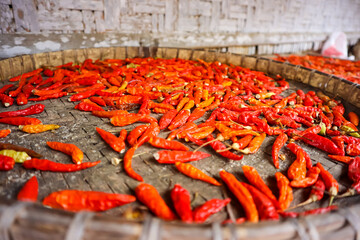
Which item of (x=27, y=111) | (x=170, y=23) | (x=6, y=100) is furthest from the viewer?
(x=170, y=23)

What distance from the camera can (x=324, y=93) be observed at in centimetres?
324

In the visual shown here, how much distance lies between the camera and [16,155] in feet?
5.28

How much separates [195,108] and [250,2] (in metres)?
5.49

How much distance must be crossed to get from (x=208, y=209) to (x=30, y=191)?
3.66 ft

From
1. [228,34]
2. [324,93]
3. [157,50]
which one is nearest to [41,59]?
[157,50]

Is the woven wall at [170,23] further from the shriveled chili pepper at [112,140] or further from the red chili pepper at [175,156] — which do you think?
the red chili pepper at [175,156]

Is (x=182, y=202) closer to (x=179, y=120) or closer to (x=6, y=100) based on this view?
(x=179, y=120)

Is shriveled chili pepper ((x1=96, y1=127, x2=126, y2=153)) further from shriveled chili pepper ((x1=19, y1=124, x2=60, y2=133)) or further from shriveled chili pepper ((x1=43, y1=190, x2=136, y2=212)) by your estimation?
shriveled chili pepper ((x1=43, y1=190, x2=136, y2=212))

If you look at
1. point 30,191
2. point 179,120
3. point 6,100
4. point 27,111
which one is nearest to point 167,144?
point 179,120

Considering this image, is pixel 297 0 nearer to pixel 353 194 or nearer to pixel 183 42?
pixel 183 42

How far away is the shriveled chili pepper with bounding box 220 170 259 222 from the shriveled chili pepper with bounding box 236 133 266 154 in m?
0.35

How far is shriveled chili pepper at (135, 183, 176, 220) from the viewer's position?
Result: 51.0 inches

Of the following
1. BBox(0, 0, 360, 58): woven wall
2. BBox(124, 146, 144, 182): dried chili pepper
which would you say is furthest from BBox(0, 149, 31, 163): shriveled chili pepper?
→ BBox(0, 0, 360, 58): woven wall

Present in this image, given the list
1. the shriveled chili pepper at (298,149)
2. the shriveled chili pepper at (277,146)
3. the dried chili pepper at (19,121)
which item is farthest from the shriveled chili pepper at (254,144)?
the dried chili pepper at (19,121)
